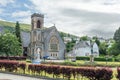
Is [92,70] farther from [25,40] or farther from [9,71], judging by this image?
[25,40]

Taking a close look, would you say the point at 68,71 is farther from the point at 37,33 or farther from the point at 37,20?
the point at 37,20

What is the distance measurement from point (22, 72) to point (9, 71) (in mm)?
2682

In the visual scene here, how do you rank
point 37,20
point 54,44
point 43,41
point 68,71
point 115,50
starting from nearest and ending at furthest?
point 68,71
point 37,20
point 43,41
point 54,44
point 115,50

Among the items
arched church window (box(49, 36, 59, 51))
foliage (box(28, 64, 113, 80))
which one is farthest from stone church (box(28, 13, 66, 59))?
foliage (box(28, 64, 113, 80))

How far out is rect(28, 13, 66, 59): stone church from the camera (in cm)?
9119

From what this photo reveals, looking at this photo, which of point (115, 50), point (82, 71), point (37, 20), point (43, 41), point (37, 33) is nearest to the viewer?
point (82, 71)

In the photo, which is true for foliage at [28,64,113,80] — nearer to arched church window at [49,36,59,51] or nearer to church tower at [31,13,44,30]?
church tower at [31,13,44,30]

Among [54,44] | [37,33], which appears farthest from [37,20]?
[54,44]

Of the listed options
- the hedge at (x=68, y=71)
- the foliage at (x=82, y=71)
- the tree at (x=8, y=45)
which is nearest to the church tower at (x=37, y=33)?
the tree at (x=8, y=45)

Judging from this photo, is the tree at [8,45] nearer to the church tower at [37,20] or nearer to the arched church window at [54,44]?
the church tower at [37,20]

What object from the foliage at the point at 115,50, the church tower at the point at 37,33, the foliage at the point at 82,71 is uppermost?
the church tower at the point at 37,33

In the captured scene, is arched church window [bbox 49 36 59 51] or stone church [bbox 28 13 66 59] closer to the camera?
stone church [bbox 28 13 66 59]

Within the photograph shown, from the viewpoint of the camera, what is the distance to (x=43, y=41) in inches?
3639

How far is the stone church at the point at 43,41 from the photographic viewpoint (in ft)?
299
